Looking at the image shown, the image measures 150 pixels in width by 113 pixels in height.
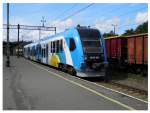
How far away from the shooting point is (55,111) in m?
9.74

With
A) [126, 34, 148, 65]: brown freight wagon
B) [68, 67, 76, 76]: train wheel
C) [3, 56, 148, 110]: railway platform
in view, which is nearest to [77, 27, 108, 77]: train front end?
[68, 67, 76, 76]: train wheel

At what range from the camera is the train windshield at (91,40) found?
20953 mm

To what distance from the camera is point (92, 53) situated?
20766 millimetres

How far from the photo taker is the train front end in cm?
2038

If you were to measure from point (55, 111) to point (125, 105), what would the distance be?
2.23 m

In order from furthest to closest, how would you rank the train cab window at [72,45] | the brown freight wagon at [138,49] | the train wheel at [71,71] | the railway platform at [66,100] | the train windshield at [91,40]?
the brown freight wagon at [138,49], the train wheel at [71,71], the train cab window at [72,45], the train windshield at [91,40], the railway platform at [66,100]

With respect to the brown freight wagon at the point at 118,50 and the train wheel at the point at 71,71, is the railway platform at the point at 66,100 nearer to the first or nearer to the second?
the train wheel at the point at 71,71

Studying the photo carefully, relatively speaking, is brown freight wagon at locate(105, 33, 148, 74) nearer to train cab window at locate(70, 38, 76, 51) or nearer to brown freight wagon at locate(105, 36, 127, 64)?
brown freight wagon at locate(105, 36, 127, 64)

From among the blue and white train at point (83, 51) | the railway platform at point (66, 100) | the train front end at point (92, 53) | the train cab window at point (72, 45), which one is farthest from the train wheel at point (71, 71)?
the railway platform at point (66, 100)

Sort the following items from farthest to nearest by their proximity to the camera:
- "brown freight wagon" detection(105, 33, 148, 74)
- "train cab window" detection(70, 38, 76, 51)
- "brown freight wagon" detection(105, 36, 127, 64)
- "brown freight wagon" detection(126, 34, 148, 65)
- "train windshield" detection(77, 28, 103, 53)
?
"brown freight wagon" detection(105, 36, 127, 64), "brown freight wagon" detection(105, 33, 148, 74), "brown freight wagon" detection(126, 34, 148, 65), "train cab window" detection(70, 38, 76, 51), "train windshield" detection(77, 28, 103, 53)

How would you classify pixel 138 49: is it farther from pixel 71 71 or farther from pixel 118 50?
pixel 71 71

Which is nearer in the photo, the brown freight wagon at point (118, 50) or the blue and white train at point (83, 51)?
the blue and white train at point (83, 51)

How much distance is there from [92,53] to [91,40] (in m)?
0.97

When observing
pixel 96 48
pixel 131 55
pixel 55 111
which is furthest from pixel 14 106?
pixel 131 55
